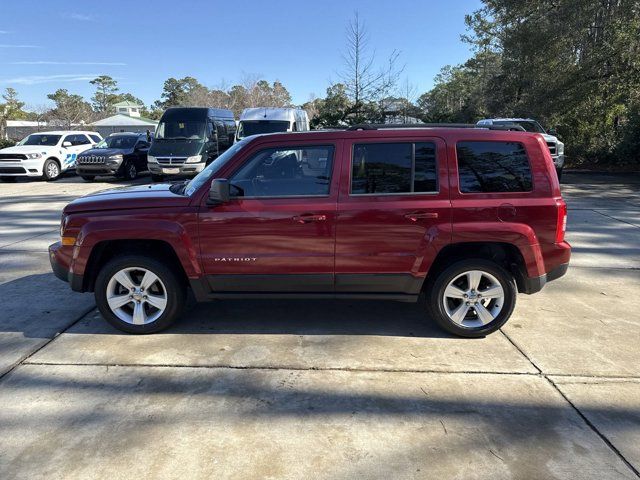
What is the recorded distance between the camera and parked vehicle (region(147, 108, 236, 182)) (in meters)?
15.5

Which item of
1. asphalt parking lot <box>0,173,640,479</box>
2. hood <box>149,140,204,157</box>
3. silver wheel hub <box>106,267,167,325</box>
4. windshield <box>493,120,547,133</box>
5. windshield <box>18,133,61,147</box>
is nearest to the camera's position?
asphalt parking lot <box>0,173,640,479</box>

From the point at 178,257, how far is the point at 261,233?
0.76 m

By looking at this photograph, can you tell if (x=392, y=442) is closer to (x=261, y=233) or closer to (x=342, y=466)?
(x=342, y=466)

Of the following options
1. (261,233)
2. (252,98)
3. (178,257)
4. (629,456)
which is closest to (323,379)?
(261,233)

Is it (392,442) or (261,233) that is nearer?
(392,442)

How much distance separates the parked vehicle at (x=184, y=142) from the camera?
50.9 ft

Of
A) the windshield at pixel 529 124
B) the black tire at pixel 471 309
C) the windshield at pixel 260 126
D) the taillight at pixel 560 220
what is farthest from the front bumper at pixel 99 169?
the taillight at pixel 560 220

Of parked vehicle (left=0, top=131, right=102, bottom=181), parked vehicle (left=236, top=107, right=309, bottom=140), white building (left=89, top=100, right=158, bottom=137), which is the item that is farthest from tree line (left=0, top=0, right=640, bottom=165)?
white building (left=89, top=100, right=158, bottom=137)

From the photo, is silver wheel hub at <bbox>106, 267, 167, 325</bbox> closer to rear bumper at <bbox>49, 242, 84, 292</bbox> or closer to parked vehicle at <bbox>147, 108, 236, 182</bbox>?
rear bumper at <bbox>49, 242, 84, 292</bbox>

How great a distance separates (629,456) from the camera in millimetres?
2711

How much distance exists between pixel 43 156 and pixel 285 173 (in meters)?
16.3

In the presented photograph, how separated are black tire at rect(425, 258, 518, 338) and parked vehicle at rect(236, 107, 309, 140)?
11.7 meters

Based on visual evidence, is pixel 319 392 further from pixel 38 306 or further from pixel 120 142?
pixel 120 142

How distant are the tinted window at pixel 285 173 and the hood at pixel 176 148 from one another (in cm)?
1209
